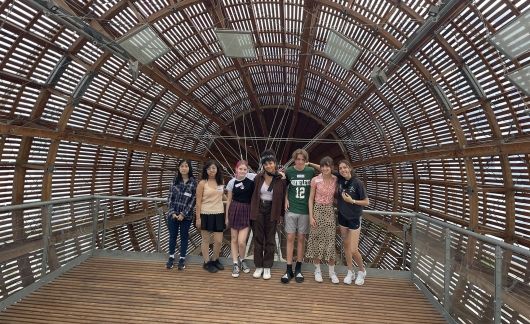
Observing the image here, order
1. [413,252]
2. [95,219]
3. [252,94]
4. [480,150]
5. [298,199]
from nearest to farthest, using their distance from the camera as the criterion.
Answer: [298,199] → [413,252] → [95,219] → [480,150] → [252,94]

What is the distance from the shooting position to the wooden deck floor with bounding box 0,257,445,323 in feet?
12.3

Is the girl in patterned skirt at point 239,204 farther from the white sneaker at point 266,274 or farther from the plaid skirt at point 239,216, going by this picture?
the white sneaker at point 266,274

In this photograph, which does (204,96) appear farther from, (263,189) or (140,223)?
(263,189)

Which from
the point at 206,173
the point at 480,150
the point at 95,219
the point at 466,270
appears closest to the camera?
the point at 466,270

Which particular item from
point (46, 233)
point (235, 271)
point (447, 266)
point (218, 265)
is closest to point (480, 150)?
point (447, 266)

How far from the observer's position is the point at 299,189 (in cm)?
461

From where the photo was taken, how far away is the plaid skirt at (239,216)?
4801 mm

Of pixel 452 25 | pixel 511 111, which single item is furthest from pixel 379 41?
pixel 511 111

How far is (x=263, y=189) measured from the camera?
470 cm

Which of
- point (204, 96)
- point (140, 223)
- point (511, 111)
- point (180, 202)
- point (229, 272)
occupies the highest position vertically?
point (204, 96)

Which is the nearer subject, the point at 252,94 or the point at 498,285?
the point at 498,285

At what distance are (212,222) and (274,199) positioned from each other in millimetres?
1038

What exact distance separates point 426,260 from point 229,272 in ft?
9.72

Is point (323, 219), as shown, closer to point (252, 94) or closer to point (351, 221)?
point (351, 221)
